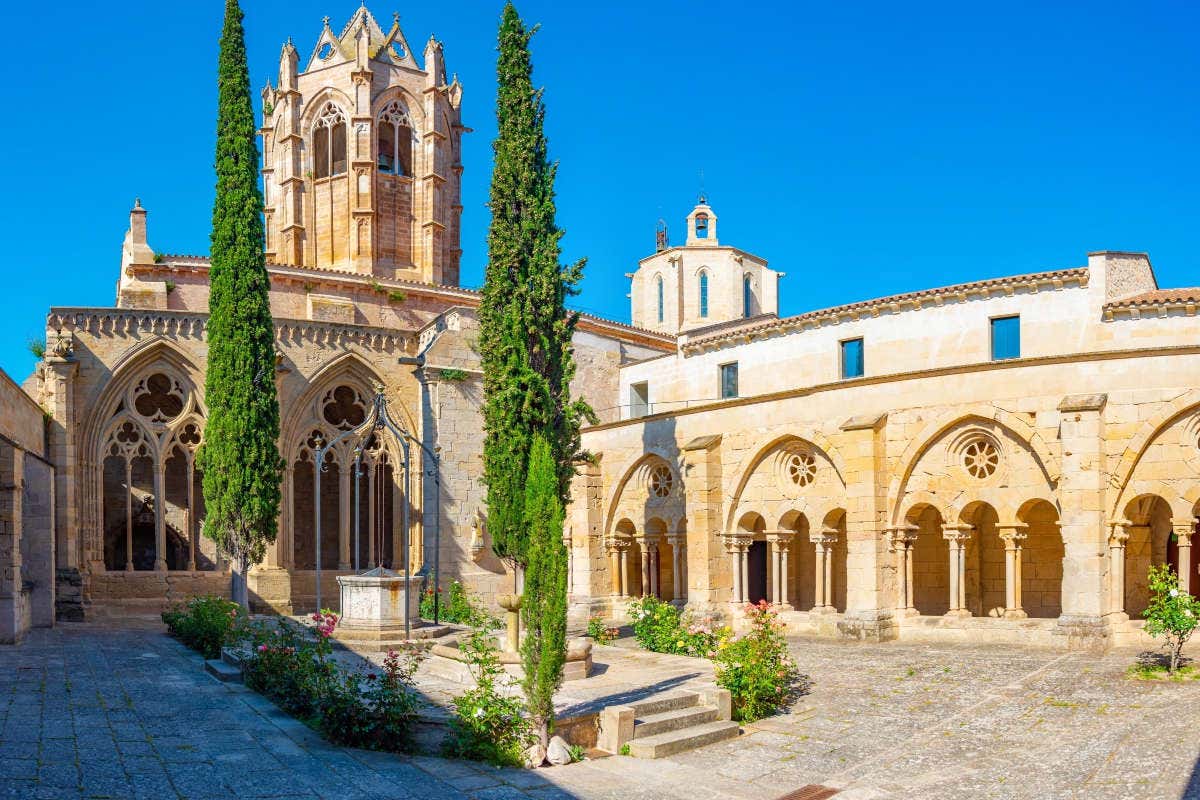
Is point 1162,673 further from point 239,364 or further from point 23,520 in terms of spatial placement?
point 23,520

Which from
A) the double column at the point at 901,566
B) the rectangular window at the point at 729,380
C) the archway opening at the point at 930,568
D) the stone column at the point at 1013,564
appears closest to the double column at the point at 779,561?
the archway opening at the point at 930,568

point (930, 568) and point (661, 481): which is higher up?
point (661, 481)

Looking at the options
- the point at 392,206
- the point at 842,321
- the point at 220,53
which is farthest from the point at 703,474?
the point at 392,206

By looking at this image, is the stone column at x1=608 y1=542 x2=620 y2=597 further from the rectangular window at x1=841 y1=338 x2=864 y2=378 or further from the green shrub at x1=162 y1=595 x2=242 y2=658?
the green shrub at x1=162 y1=595 x2=242 y2=658

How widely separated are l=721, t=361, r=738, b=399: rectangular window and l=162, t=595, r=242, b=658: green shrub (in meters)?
12.1

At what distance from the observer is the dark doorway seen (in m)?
24.8

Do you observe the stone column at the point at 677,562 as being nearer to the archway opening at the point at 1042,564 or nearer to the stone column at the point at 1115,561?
the archway opening at the point at 1042,564

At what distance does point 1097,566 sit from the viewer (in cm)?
1617

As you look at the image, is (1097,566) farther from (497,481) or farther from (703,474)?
(497,481)

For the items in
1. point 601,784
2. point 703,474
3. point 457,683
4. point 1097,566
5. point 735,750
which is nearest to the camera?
point 601,784

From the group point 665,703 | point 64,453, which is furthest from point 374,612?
point 64,453

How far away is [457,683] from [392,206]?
22290 millimetres

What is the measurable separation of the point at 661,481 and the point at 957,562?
7.36m

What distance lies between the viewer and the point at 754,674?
43.3 ft
